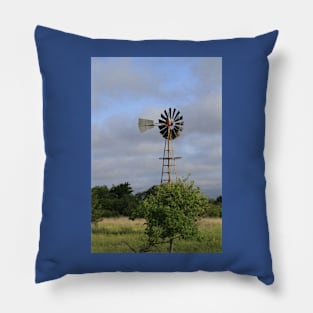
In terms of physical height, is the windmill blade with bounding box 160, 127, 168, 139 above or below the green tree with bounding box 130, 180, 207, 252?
above

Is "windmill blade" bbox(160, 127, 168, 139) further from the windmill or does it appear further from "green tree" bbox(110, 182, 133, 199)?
"green tree" bbox(110, 182, 133, 199)

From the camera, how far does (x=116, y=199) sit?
6.97 ft

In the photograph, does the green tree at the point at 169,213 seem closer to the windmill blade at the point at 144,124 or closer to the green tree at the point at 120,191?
the green tree at the point at 120,191

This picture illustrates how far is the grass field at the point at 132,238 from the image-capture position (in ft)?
6.96

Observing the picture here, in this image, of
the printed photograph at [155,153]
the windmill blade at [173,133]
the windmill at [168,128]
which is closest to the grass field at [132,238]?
the printed photograph at [155,153]

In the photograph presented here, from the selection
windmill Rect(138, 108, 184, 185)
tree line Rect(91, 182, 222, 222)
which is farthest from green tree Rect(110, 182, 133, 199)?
windmill Rect(138, 108, 184, 185)

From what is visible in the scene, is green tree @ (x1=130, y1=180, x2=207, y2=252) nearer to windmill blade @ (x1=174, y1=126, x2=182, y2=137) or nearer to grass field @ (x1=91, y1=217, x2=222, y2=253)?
grass field @ (x1=91, y1=217, x2=222, y2=253)

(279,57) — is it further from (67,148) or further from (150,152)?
(67,148)

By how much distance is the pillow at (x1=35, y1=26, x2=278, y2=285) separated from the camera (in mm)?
2107

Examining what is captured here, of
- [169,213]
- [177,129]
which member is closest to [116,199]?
[169,213]

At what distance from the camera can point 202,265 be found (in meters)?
2.12

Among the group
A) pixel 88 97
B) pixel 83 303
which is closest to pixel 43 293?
pixel 83 303

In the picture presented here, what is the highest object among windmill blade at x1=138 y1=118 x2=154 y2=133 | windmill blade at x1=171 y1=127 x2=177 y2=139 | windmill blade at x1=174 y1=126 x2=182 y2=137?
windmill blade at x1=138 y1=118 x2=154 y2=133

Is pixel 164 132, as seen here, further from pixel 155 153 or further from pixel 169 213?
pixel 169 213
